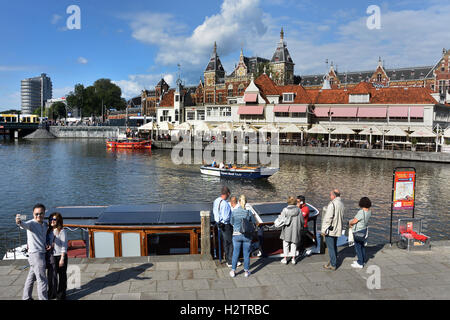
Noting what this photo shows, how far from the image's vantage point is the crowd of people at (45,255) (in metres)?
7.96

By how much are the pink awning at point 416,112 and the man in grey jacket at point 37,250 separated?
2441 inches

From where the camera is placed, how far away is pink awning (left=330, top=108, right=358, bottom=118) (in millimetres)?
64125

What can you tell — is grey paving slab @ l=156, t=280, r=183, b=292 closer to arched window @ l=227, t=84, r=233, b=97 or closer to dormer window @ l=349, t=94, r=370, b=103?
dormer window @ l=349, t=94, r=370, b=103

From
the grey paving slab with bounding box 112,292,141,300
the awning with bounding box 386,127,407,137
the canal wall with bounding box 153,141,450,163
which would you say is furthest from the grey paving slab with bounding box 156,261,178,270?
the awning with bounding box 386,127,407,137

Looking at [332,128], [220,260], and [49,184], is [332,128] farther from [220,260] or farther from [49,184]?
[220,260]

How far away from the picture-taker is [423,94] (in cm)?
5978

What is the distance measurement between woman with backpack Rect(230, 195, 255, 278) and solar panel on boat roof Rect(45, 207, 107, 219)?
585 cm

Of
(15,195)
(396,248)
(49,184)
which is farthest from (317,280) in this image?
(49,184)

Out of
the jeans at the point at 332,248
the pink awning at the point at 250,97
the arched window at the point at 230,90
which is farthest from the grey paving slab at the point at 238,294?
the arched window at the point at 230,90

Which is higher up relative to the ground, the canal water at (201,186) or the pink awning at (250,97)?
the pink awning at (250,97)

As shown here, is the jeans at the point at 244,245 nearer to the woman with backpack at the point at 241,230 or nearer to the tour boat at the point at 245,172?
the woman with backpack at the point at 241,230

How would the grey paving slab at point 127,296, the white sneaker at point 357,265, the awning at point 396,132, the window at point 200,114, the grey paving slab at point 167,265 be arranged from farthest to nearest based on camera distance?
the window at point 200,114 → the awning at point 396,132 → the white sneaker at point 357,265 → the grey paving slab at point 167,265 → the grey paving slab at point 127,296
